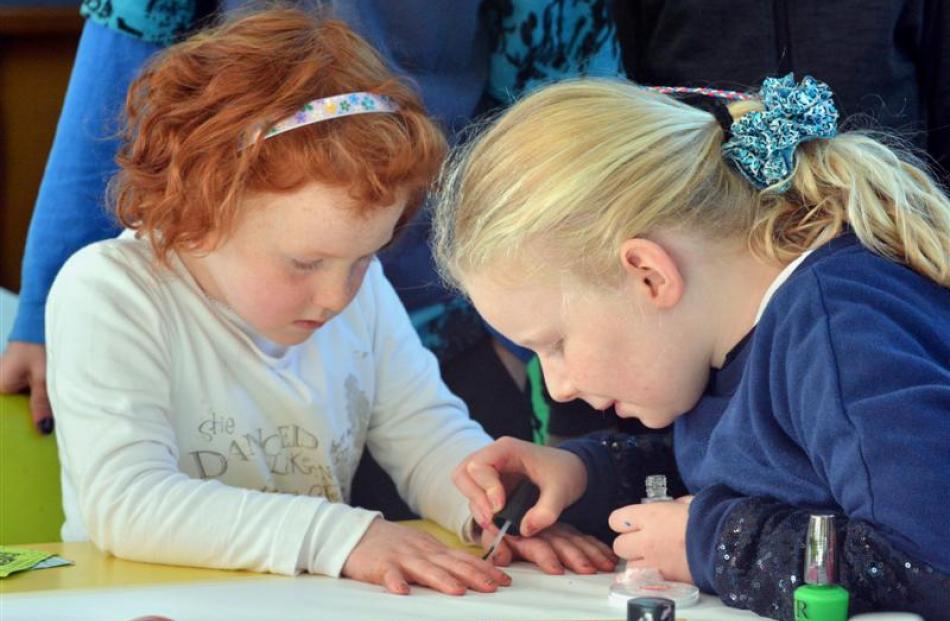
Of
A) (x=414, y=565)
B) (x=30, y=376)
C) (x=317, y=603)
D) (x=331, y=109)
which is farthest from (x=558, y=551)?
(x=30, y=376)

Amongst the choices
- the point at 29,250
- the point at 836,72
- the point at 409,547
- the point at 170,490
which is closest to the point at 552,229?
the point at 409,547

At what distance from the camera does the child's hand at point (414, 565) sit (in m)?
1.17

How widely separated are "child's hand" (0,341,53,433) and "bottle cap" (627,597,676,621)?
972mm

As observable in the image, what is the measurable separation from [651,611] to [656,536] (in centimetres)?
36

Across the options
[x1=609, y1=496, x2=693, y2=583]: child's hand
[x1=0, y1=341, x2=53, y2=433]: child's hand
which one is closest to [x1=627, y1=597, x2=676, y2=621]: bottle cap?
[x1=609, y1=496, x2=693, y2=583]: child's hand

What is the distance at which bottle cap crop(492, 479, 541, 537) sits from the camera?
1324 millimetres

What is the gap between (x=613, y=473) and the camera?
4.58 feet

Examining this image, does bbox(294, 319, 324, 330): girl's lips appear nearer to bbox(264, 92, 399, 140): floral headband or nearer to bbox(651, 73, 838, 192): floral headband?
bbox(264, 92, 399, 140): floral headband

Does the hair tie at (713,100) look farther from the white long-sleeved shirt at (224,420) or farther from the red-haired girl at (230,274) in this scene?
the white long-sleeved shirt at (224,420)

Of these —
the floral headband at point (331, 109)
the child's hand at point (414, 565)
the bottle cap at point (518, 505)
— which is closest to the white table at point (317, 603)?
the child's hand at point (414, 565)

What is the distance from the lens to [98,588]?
3.80 feet

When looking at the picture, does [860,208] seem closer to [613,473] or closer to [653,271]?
[653,271]

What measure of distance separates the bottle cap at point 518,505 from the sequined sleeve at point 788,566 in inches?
9.4

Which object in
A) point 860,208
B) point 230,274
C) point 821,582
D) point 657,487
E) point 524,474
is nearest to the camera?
point 821,582
